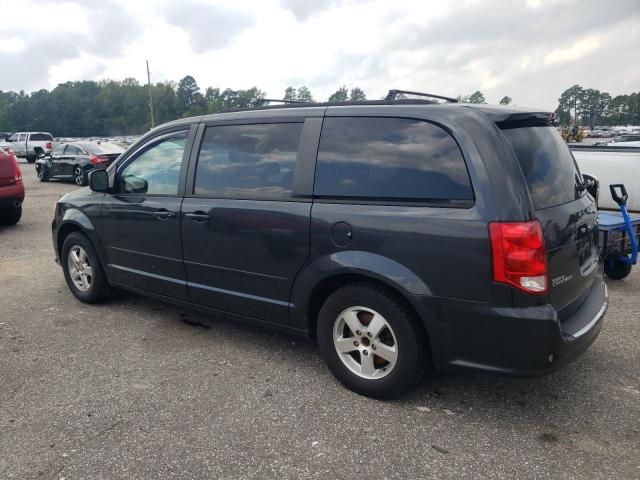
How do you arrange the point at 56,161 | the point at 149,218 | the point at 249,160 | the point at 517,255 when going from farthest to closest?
the point at 56,161, the point at 149,218, the point at 249,160, the point at 517,255

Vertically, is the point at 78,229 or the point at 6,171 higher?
the point at 6,171

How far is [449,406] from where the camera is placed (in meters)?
3.16

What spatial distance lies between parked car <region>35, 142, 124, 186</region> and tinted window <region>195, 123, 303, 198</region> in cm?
1381

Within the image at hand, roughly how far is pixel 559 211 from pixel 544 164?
302 mm

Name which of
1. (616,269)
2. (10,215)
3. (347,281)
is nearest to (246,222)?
(347,281)

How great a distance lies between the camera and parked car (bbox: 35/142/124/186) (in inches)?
654

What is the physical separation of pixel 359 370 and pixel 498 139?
1588 millimetres

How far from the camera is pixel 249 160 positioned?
369 cm

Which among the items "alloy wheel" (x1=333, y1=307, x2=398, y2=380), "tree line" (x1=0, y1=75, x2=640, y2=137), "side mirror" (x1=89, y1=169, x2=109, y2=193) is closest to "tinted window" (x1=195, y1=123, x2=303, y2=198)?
"alloy wheel" (x1=333, y1=307, x2=398, y2=380)

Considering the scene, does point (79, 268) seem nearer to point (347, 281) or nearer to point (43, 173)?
point (347, 281)

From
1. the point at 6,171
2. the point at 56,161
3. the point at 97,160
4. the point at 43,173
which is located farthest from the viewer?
the point at 43,173

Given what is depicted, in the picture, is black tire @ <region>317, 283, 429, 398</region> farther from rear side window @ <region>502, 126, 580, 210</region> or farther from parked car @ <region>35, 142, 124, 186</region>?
parked car @ <region>35, 142, 124, 186</region>

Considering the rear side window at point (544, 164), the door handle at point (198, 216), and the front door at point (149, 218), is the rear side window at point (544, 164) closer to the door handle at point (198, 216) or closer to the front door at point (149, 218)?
the door handle at point (198, 216)

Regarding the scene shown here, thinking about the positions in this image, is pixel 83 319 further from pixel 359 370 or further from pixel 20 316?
pixel 359 370
